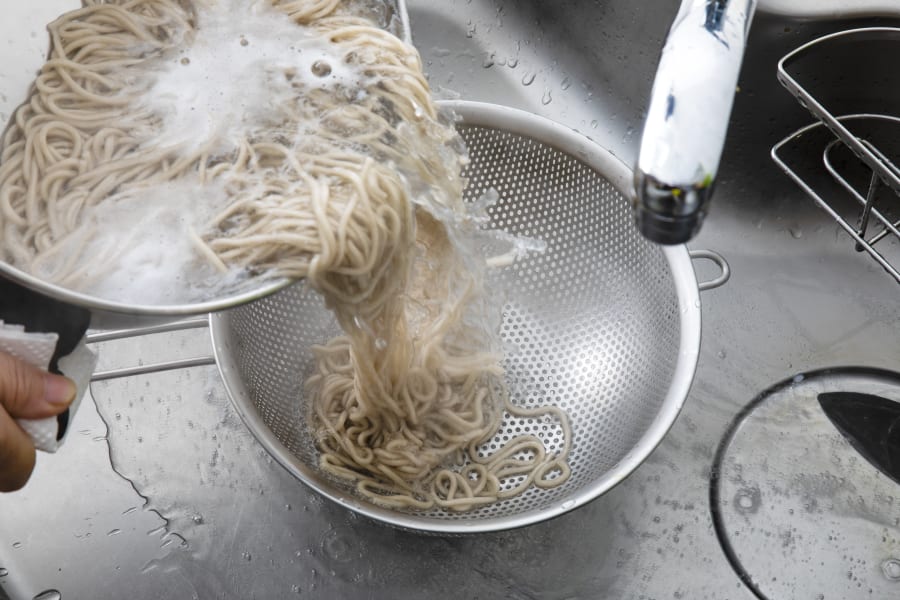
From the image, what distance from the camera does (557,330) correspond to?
5.09ft

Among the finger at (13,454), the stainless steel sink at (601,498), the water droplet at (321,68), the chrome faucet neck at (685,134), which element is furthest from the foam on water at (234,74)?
the stainless steel sink at (601,498)

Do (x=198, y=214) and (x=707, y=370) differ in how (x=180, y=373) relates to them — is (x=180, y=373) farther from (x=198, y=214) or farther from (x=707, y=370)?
(x=707, y=370)

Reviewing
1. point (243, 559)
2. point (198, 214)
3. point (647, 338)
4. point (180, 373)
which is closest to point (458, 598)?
point (243, 559)

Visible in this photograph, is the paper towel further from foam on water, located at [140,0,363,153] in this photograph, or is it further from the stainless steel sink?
the stainless steel sink

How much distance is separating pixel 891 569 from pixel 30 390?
1.36 meters

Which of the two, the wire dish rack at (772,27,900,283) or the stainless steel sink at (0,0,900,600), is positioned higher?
the wire dish rack at (772,27,900,283)

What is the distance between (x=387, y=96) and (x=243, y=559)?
2.71 feet

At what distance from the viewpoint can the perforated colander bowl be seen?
1.29 meters

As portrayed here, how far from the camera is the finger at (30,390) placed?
94 centimetres

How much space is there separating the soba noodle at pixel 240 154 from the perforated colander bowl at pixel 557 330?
18 cm

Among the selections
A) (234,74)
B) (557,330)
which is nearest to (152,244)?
(234,74)

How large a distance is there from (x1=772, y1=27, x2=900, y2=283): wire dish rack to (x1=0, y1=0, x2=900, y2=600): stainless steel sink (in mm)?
37

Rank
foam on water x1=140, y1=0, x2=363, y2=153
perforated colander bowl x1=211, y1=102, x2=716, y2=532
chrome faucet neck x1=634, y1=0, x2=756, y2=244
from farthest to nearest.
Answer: perforated colander bowl x1=211, y1=102, x2=716, y2=532
foam on water x1=140, y1=0, x2=363, y2=153
chrome faucet neck x1=634, y1=0, x2=756, y2=244

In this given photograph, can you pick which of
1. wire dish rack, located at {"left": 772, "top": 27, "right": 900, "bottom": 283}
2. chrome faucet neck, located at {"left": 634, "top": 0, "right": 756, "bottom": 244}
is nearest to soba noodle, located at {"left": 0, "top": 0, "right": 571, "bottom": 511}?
chrome faucet neck, located at {"left": 634, "top": 0, "right": 756, "bottom": 244}
